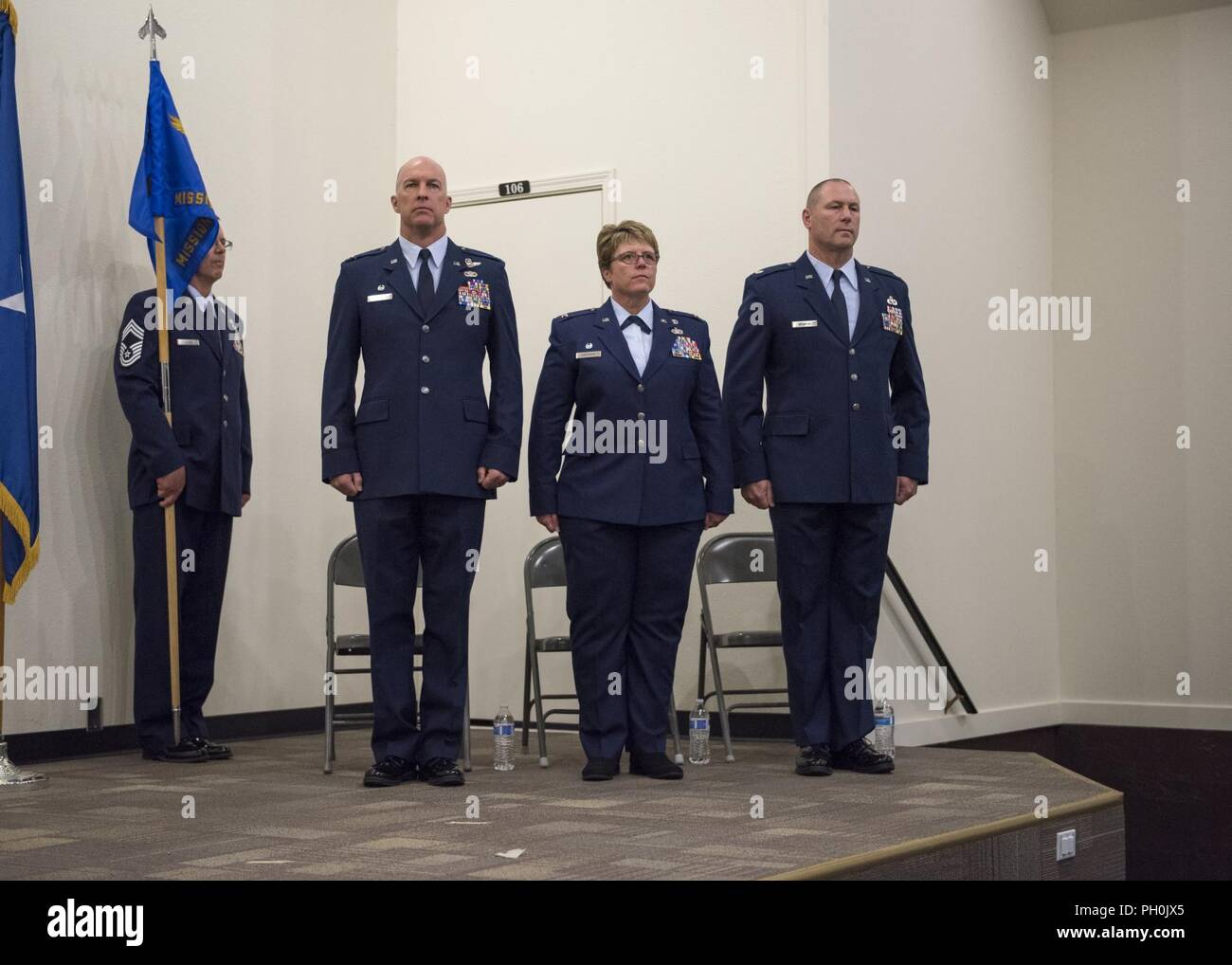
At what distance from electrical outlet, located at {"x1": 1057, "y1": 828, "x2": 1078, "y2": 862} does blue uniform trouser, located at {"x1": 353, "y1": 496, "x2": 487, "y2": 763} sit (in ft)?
6.02

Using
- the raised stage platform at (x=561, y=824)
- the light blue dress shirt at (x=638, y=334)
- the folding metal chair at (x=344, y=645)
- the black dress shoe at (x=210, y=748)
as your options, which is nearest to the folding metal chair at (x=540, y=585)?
the folding metal chair at (x=344, y=645)

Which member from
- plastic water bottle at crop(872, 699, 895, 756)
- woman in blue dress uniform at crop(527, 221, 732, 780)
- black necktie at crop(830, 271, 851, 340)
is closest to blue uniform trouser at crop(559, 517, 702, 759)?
woman in blue dress uniform at crop(527, 221, 732, 780)

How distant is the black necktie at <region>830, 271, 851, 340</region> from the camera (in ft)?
16.3

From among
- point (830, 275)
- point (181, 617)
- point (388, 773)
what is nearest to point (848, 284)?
point (830, 275)

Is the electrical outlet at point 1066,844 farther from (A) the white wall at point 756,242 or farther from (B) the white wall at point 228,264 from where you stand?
(B) the white wall at point 228,264

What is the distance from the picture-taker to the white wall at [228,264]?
558 cm

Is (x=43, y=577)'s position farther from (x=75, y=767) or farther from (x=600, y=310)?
(x=600, y=310)

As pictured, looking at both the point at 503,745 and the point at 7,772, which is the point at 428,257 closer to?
the point at 503,745

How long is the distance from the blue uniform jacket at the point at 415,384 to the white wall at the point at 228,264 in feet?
5.01

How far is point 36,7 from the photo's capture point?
5.61 metres

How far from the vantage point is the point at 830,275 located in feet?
16.5

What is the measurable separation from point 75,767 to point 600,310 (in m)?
2.49

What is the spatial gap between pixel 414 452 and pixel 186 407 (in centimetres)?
143
